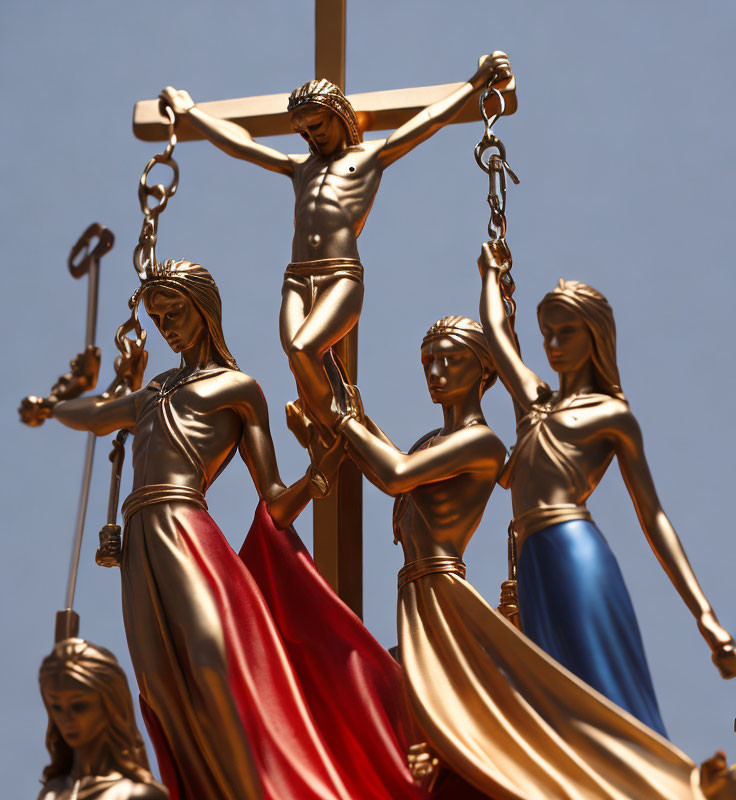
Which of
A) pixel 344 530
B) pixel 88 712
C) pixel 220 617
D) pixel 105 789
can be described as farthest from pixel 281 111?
pixel 105 789

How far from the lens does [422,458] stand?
12.9ft

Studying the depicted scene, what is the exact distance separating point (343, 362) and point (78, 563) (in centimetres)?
83

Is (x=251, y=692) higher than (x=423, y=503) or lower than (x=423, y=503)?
lower

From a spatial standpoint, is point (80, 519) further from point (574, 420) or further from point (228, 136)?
point (574, 420)

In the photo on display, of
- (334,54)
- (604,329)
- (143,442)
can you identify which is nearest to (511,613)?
(604,329)

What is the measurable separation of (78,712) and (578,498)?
121 cm

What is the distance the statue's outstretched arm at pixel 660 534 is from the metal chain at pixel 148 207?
4.14ft

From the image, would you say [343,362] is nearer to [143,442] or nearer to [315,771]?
[143,442]

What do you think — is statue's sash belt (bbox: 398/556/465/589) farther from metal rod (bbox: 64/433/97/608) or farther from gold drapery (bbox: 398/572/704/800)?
metal rod (bbox: 64/433/97/608)

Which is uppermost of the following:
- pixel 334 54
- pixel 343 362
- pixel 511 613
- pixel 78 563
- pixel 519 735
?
pixel 334 54

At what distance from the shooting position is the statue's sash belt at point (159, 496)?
3.92 metres

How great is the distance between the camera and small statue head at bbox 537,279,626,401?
4.05m

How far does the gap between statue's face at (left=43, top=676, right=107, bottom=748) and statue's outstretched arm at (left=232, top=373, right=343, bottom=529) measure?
68 centimetres

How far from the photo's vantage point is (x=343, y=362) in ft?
14.1
